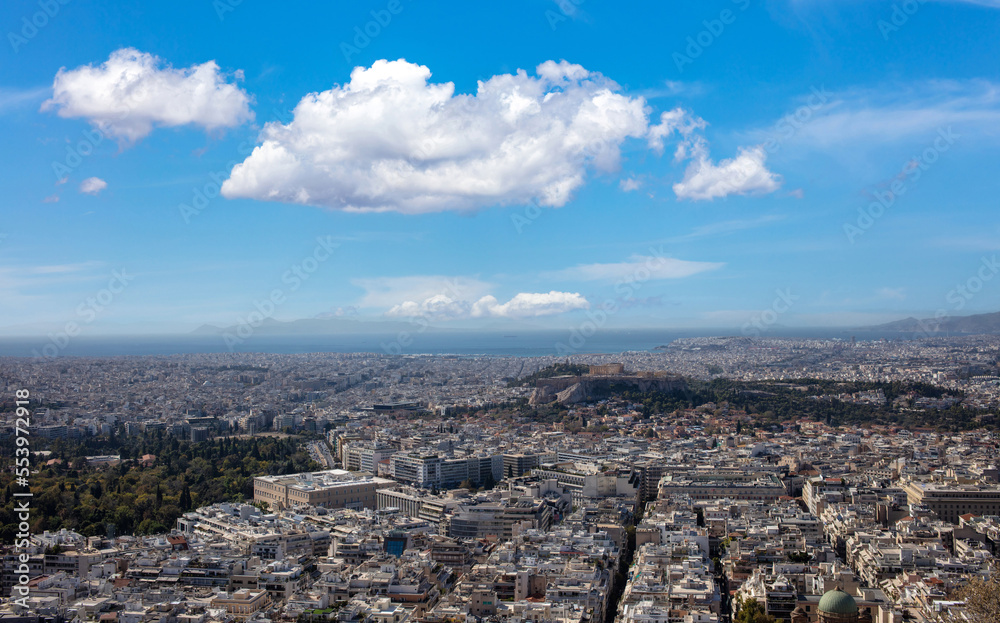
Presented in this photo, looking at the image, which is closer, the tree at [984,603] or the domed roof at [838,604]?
the tree at [984,603]

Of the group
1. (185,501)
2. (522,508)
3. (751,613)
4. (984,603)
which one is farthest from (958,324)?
(984,603)

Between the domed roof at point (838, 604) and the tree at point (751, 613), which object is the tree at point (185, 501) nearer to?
the tree at point (751, 613)

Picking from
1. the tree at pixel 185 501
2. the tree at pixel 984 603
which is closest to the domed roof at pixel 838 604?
the tree at pixel 984 603

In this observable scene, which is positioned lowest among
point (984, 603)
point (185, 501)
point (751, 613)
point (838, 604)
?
point (751, 613)

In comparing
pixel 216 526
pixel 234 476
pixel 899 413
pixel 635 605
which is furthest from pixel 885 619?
pixel 899 413

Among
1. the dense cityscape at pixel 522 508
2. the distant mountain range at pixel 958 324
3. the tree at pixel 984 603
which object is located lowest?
the dense cityscape at pixel 522 508

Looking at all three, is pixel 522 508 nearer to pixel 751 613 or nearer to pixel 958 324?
pixel 751 613

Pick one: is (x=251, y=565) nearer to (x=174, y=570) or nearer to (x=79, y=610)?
(x=174, y=570)
